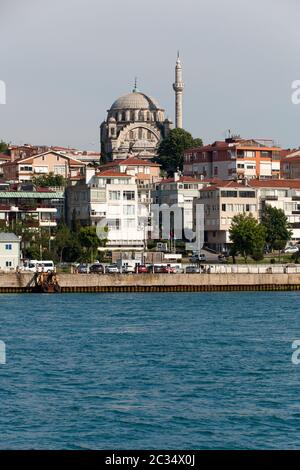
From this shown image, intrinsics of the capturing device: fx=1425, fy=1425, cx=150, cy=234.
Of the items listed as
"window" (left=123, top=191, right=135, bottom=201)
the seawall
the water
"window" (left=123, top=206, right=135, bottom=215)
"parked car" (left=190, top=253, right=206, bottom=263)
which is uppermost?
"window" (left=123, top=191, right=135, bottom=201)

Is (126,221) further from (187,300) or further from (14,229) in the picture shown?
(187,300)

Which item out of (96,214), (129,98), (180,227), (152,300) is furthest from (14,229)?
(129,98)

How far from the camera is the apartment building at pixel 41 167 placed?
324 ft

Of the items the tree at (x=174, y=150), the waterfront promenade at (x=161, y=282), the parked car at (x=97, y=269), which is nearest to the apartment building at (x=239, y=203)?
the waterfront promenade at (x=161, y=282)

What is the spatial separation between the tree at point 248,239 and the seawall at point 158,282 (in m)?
10.1

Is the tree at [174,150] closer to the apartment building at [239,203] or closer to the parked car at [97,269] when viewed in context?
the apartment building at [239,203]

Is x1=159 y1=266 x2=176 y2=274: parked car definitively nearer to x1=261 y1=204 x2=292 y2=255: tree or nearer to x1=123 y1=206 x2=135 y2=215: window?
x1=261 y1=204 x2=292 y2=255: tree

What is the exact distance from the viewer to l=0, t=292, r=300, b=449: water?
23.0 meters

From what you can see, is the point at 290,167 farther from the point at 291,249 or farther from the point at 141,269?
the point at 141,269

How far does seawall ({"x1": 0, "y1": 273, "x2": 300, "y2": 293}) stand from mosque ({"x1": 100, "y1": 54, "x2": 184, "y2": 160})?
216ft

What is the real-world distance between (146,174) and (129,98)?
4479cm

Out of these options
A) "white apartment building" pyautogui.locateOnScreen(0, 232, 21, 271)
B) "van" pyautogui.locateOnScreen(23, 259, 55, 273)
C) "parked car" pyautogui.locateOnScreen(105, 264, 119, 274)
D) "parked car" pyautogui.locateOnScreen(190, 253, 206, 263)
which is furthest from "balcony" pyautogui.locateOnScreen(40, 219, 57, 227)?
"parked car" pyautogui.locateOnScreen(105, 264, 119, 274)

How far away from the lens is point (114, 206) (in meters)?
82.9

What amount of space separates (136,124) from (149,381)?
110 meters
